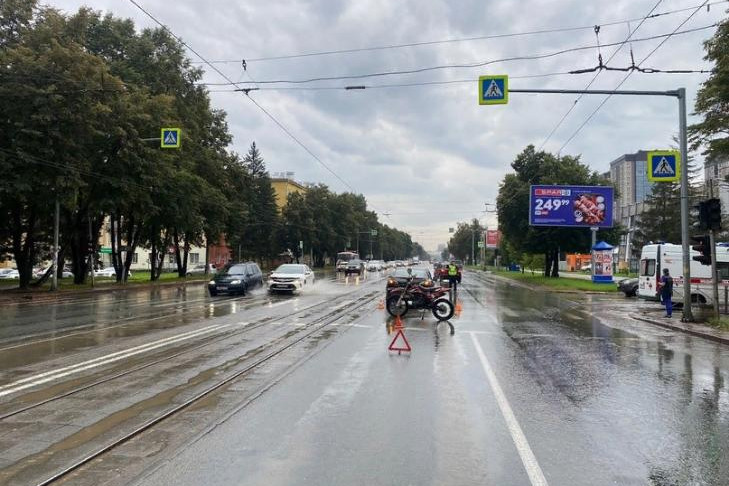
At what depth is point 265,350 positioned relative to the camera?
10.7m

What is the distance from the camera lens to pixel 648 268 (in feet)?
82.5

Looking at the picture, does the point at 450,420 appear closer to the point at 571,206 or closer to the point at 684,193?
the point at 684,193

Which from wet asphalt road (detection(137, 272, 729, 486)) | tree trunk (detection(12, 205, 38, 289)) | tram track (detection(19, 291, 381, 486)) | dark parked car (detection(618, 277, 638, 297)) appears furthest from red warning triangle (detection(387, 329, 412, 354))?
tree trunk (detection(12, 205, 38, 289))

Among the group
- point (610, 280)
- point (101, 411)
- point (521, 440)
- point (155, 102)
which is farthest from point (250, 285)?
point (610, 280)

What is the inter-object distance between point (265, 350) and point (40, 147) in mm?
20344

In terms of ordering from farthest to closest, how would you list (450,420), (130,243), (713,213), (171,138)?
(130,243) → (171,138) → (713,213) → (450,420)

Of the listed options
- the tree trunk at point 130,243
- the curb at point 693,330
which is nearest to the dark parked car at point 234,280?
the tree trunk at point 130,243

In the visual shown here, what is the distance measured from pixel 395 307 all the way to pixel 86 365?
1039cm

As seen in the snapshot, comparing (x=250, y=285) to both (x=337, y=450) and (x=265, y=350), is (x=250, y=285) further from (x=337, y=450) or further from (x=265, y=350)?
(x=337, y=450)

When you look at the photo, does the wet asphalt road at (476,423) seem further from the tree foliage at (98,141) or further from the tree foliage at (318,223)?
the tree foliage at (318,223)

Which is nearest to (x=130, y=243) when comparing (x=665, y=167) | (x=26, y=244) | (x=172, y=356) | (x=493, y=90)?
(x=26, y=244)

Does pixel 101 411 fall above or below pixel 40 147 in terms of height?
below

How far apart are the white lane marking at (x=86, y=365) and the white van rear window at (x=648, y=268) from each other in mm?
20061

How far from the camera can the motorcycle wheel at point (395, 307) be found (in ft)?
57.7
